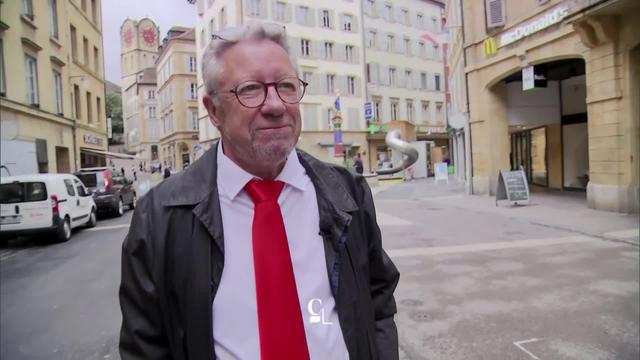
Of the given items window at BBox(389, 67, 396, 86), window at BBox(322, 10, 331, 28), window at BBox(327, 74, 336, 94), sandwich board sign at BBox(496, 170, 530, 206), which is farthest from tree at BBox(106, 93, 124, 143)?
window at BBox(389, 67, 396, 86)

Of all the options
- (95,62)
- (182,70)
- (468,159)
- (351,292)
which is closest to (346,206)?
(351,292)

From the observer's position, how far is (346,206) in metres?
1.71

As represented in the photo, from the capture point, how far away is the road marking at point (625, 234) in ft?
26.9

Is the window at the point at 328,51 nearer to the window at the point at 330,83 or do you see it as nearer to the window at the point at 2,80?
the window at the point at 330,83

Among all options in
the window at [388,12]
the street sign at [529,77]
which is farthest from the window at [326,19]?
the window at [388,12]

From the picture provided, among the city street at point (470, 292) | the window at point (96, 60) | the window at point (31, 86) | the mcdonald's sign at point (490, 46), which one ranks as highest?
the mcdonald's sign at point (490, 46)

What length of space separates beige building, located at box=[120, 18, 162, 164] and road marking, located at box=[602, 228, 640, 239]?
27.4 ft

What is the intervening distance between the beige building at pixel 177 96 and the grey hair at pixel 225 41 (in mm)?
518

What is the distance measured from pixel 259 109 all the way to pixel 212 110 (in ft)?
0.79

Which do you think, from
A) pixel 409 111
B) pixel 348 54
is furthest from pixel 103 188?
pixel 409 111

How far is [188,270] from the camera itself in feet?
4.87

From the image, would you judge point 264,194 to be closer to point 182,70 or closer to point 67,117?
point 182,70

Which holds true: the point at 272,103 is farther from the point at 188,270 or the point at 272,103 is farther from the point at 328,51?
the point at 328,51

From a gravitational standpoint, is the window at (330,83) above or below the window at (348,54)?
below
